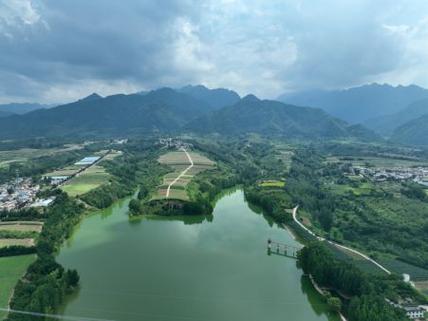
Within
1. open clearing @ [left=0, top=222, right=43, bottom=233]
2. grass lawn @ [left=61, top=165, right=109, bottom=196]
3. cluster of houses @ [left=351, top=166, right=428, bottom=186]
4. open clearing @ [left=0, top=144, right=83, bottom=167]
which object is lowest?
open clearing @ [left=0, top=222, right=43, bottom=233]

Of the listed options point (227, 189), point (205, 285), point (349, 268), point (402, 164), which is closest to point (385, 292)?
point (349, 268)

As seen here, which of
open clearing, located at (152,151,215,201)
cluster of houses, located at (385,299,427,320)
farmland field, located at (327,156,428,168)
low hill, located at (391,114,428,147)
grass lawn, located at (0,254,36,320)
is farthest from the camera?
low hill, located at (391,114,428,147)

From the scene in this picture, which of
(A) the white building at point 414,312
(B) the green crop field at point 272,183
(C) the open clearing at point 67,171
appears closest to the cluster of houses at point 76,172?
(C) the open clearing at point 67,171

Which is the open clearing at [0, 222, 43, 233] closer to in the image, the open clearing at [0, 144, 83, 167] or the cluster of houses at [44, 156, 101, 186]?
the cluster of houses at [44, 156, 101, 186]

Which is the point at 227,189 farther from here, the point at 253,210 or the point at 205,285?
the point at 205,285

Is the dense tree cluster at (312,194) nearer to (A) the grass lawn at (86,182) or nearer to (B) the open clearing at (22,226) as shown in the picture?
(A) the grass lawn at (86,182)

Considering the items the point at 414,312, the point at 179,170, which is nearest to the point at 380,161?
the point at 179,170

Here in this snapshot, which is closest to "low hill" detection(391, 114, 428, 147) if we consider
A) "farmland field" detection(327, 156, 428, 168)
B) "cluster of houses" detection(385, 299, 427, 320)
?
"farmland field" detection(327, 156, 428, 168)
